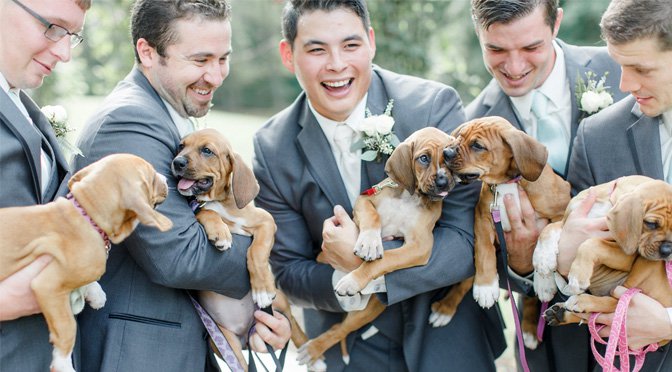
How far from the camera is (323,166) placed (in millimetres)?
5426

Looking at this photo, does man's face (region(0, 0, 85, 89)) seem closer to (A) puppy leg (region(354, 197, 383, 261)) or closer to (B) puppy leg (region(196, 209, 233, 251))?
(B) puppy leg (region(196, 209, 233, 251))

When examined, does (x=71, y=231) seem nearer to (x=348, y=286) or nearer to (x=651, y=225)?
(x=348, y=286)

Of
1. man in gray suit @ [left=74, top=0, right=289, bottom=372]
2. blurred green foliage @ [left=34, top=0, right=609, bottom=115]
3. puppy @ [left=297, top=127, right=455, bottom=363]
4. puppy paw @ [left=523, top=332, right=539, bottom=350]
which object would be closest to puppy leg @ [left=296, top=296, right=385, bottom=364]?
puppy @ [left=297, top=127, right=455, bottom=363]

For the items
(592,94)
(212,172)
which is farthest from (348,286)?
(592,94)

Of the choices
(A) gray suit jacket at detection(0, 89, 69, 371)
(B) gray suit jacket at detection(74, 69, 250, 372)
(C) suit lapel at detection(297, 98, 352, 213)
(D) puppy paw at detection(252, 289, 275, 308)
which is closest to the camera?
(A) gray suit jacket at detection(0, 89, 69, 371)

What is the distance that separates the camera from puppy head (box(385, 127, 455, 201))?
4.98 m

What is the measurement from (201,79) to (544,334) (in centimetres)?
309

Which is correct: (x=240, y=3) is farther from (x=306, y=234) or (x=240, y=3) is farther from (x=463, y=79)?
(x=306, y=234)

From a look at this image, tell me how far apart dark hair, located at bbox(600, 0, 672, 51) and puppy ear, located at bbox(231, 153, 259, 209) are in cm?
249

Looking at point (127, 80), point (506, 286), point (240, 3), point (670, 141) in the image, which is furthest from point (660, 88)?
point (240, 3)

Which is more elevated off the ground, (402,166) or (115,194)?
(115,194)

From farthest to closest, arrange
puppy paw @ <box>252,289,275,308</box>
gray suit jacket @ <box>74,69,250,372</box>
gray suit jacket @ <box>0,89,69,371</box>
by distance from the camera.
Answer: puppy paw @ <box>252,289,275,308</box>
gray suit jacket @ <box>74,69,250,372</box>
gray suit jacket @ <box>0,89,69,371</box>

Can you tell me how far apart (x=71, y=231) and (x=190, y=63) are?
152cm

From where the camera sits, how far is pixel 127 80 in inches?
194
